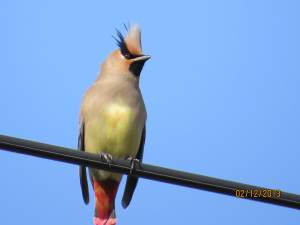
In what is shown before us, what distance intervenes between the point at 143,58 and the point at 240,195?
10.1ft

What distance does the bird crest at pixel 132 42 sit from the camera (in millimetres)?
6031

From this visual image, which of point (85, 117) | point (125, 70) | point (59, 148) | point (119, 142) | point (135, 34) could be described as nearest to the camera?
point (59, 148)

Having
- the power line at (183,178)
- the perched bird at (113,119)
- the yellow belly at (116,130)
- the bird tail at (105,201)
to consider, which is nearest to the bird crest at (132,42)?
the perched bird at (113,119)

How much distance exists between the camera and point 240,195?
3.18 meters

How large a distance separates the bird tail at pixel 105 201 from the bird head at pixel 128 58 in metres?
1.35

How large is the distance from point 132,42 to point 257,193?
11.2ft

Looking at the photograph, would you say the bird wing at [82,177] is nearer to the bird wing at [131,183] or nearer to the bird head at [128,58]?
the bird wing at [131,183]

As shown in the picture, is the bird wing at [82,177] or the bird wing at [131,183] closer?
the bird wing at [82,177]

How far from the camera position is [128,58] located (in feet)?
19.6

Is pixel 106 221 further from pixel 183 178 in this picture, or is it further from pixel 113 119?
pixel 183 178

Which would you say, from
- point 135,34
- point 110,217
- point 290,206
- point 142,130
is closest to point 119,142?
point 142,130

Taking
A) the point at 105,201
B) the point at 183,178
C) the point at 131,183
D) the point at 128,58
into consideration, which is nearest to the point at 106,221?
the point at 105,201

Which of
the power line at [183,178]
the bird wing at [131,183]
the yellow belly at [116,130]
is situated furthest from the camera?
the bird wing at [131,183]

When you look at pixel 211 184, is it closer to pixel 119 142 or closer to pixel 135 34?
pixel 119 142
